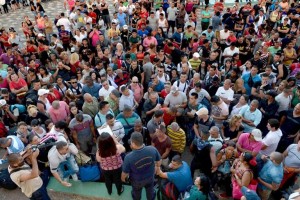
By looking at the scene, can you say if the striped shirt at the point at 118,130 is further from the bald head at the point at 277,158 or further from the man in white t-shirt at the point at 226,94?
the bald head at the point at 277,158

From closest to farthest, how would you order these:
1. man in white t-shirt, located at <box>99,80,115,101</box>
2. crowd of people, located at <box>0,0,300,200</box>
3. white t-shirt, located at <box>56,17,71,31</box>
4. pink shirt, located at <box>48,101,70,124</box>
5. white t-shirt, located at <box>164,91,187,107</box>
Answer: crowd of people, located at <box>0,0,300,200</box> < pink shirt, located at <box>48,101,70,124</box> < white t-shirt, located at <box>164,91,187,107</box> < man in white t-shirt, located at <box>99,80,115,101</box> < white t-shirt, located at <box>56,17,71,31</box>

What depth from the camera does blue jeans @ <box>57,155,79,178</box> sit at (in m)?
5.39

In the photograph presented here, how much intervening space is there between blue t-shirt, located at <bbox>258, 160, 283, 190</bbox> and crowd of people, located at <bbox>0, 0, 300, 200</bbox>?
2cm

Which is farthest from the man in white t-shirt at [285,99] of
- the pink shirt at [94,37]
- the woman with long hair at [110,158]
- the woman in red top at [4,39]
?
the woman in red top at [4,39]

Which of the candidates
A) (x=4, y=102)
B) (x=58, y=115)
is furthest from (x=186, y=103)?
(x=4, y=102)

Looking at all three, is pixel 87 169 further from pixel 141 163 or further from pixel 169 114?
pixel 169 114

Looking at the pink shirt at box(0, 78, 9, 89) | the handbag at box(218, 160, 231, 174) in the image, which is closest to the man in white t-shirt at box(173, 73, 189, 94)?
the handbag at box(218, 160, 231, 174)

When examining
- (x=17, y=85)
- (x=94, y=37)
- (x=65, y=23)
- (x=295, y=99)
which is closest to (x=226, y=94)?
(x=295, y=99)

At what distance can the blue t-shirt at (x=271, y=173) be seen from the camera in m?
4.72

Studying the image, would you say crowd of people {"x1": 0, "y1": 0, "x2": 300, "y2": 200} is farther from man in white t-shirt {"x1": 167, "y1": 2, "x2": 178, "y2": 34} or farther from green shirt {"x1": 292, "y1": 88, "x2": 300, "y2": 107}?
man in white t-shirt {"x1": 167, "y1": 2, "x2": 178, "y2": 34}

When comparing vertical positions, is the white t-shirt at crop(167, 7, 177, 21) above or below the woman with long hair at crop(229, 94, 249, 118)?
above

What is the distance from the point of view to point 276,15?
39.9ft

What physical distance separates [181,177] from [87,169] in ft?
6.33

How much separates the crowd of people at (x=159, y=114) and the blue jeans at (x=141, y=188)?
22mm
